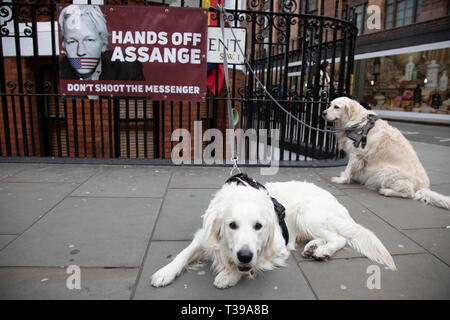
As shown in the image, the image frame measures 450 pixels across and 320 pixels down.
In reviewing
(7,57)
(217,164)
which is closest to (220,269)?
(217,164)

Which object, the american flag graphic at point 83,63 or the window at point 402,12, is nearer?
the american flag graphic at point 83,63

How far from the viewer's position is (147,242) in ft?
9.57

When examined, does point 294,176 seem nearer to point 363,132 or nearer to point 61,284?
point 363,132

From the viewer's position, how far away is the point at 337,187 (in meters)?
4.88

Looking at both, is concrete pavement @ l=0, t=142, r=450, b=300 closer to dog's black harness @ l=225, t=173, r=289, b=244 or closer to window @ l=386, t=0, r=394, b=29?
dog's black harness @ l=225, t=173, r=289, b=244

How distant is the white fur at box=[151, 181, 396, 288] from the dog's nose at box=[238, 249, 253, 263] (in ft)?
0.07

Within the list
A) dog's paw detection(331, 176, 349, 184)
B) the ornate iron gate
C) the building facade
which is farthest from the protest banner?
the building facade

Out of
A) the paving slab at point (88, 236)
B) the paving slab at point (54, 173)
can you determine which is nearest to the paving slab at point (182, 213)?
the paving slab at point (88, 236)

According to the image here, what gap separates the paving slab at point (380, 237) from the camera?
9.16 ft

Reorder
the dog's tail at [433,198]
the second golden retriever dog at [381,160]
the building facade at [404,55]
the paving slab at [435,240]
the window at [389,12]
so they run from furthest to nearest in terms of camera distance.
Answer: the window at [389,12]
the building facade at [404,55]
the second golden retriever dog at [381,160]
the dog's tail at [433,198]
the paving slab at [435,240]

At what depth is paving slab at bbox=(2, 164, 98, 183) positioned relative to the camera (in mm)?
4723

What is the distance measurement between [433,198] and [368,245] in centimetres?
209

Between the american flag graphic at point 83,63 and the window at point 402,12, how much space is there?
70.6ft

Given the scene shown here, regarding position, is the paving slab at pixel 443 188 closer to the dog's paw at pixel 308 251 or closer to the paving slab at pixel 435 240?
the paving slab at pixel 435 240
